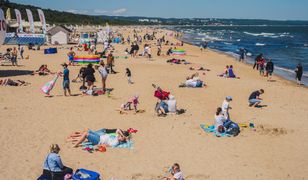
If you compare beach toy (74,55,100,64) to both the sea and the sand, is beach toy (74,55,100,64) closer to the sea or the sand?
the sand

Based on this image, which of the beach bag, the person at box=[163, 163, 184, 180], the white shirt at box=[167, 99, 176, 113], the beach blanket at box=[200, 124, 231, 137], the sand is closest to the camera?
the beach bag

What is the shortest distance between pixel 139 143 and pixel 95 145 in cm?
122

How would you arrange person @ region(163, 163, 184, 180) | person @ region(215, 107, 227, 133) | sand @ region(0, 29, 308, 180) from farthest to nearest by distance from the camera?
person @ region(215, 107, 227, 133)
sand @ region(0, 29, 308, 180)
person @ region(163, 163, 184, 180)

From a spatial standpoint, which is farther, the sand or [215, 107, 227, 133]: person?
[215, 107, 227, 133]: person

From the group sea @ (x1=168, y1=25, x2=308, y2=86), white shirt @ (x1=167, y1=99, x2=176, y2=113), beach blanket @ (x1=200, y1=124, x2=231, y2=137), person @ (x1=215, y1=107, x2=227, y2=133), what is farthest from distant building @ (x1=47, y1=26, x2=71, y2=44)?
person @ (x1=215, y1=107, x2=227, y2=133)

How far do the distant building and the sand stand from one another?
74.7 feet

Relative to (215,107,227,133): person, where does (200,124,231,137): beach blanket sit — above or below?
below

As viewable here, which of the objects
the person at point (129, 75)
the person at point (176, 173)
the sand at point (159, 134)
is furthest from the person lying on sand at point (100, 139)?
the person at point (129, 75)

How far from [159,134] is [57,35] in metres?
32.1

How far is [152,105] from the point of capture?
1420 cm

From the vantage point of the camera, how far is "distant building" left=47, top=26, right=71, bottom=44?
4006cm

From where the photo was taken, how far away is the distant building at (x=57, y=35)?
40062mm

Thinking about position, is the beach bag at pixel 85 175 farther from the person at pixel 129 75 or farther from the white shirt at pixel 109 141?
the person at pixel 129 75

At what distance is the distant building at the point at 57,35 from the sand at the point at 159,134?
22.8 m
